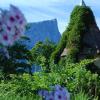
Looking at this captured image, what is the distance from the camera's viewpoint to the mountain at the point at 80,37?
21578 millimetres

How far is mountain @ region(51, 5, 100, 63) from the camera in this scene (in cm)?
2158

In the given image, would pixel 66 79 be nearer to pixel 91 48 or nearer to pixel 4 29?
pixel 4 29

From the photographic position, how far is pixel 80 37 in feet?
72.2

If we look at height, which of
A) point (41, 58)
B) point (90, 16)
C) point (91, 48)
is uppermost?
point (90, 16)

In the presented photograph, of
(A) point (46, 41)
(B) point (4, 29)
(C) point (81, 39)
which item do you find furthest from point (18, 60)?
(B) point (4, 29)

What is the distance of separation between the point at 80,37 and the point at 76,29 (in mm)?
446

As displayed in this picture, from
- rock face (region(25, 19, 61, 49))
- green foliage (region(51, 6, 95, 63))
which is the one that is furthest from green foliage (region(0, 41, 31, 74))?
rock face (region(25, 19, 61, 49))

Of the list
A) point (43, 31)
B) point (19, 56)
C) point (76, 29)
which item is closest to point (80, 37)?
point (76, 29)

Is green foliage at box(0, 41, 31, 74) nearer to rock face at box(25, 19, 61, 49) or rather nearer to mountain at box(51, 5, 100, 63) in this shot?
mountain at box(51, 5, 100, 63)

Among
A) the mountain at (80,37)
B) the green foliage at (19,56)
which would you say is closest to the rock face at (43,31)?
the green foliage at (19,56)

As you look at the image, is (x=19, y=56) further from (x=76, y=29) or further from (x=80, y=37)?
(x=80, y=37)

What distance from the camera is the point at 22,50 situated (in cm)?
2723

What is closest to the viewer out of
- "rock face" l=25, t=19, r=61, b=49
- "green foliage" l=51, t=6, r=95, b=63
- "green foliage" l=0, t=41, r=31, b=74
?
"green foliage" l=51, t=6, r=95, b=63

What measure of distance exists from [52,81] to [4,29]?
6.31 m
